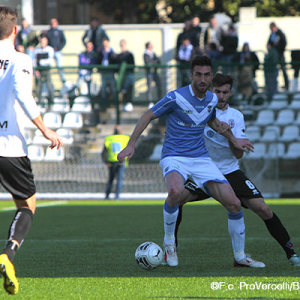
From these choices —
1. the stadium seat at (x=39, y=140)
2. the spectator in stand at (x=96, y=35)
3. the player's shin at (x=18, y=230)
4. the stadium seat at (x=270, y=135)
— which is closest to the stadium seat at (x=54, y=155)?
the stadium seat at (x=39, y=140)

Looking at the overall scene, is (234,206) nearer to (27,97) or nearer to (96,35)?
(27,97)

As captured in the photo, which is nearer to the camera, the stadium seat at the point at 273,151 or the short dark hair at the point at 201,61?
the short dark hair at the point at 201,61

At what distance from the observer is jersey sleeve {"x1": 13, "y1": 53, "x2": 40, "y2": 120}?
613 centimetres

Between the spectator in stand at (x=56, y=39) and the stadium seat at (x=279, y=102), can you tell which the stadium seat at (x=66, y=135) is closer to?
the spectator in stand at (x=56, y=39)

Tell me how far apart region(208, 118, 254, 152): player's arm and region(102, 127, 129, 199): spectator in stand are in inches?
380

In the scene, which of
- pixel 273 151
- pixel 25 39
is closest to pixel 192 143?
pixel 273 151

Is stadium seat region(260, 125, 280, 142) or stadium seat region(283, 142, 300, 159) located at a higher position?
stadium seat region(260, 125, 280, 142)

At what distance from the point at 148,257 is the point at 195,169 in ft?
3.23

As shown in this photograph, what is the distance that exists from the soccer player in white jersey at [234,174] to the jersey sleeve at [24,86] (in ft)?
8.30

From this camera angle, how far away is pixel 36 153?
18797mm

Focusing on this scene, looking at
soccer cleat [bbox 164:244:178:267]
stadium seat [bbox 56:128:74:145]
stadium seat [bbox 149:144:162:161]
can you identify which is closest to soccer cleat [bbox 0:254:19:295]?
soccer cleat [bbox 164:244:178:267]

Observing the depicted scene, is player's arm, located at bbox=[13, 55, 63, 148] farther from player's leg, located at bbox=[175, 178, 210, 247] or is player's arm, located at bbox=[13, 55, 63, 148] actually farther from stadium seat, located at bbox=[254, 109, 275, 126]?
stadium seat, located at bbox=[254, 109, 275, 126]

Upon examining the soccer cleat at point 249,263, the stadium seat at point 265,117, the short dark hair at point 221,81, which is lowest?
the stadium seat at point 265,117

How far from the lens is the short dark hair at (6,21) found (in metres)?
6.20
